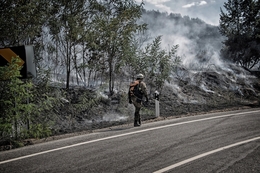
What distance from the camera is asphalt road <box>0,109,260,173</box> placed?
4.96m

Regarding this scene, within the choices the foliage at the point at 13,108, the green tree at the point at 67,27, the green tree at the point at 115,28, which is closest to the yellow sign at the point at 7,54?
the foliage at the point at 13,108

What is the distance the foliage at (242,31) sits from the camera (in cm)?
2764

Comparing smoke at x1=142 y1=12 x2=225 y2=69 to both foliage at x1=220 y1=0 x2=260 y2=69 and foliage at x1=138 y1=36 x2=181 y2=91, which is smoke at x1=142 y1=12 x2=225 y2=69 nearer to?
foliage at x1=220 y1=0 x2=260 y2=69

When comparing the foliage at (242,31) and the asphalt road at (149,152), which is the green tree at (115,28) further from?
the foliage at (242,31)

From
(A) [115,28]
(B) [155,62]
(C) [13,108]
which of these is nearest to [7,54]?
(C) [13,108]

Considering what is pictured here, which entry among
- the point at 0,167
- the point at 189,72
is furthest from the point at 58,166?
the point at 189,72

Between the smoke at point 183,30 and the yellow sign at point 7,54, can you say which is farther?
the smoke at point 183,30

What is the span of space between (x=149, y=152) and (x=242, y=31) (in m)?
26.9

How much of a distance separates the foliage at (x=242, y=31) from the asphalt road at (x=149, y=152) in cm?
2145

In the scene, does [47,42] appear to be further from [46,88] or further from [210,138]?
[210,138]

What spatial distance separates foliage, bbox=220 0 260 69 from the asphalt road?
21453 millimetres

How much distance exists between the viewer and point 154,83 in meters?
14.3

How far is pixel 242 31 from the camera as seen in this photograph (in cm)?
2920

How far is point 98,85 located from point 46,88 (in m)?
3.50
